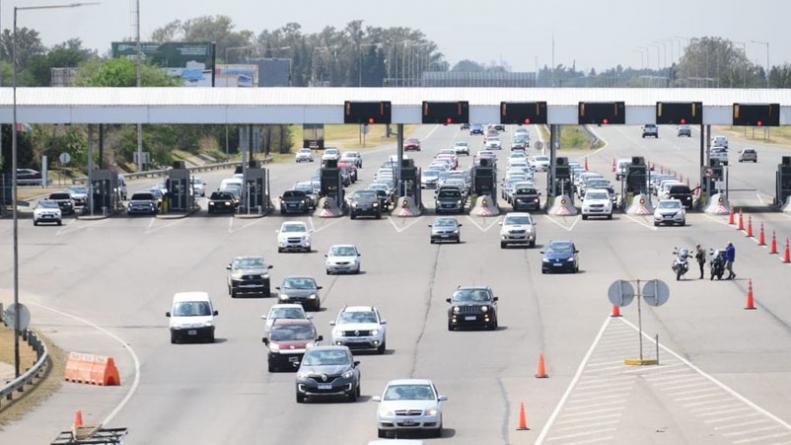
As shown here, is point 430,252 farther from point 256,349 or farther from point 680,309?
point 256,349

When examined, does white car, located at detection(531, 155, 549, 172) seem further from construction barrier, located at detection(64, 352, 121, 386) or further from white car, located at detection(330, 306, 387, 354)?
construction barrier, located at detection(64, 352, 121, 386)

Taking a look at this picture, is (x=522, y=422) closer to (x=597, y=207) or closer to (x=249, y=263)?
(x=249, y=263)

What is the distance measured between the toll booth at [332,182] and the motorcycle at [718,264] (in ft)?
109

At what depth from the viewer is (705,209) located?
9100 cm

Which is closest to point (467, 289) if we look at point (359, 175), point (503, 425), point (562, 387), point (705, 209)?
point (562, 387)

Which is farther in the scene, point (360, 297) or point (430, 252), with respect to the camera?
point (430, 252)

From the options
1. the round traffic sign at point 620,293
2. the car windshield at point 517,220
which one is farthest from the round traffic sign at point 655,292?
the car windshield at point 517,220

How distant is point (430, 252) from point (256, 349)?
84.9ft

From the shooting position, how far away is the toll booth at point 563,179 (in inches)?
3701

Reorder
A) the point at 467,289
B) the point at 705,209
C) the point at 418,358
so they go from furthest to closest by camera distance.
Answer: the point at 705,209
the point at 467,289
the point at 418,358

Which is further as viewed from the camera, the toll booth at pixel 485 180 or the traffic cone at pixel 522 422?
the toll booth at pixel 485 180

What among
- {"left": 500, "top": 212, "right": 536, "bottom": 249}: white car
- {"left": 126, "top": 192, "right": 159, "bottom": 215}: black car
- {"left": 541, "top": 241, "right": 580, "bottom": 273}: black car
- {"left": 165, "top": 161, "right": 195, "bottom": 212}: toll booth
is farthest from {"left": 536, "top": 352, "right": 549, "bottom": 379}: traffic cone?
{"left": 165, "top": 161, "right": 195, "bottom": 212}: toll booth

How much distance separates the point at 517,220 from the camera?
251ft

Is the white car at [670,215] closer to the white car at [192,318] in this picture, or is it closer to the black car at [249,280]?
the black car at [249,280]
